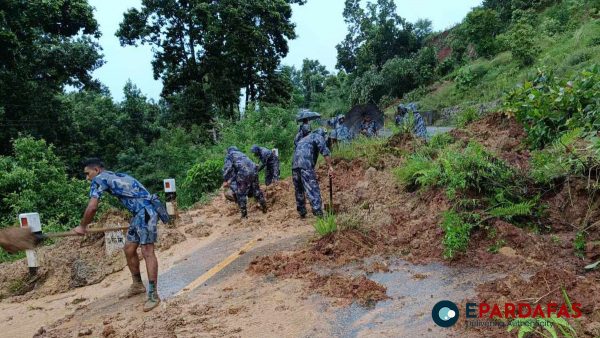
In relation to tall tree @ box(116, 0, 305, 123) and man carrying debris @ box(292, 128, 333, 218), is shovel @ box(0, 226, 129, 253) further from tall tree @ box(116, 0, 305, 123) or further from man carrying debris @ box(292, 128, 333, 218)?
tall tree @ box(116, 0, 305, 123)

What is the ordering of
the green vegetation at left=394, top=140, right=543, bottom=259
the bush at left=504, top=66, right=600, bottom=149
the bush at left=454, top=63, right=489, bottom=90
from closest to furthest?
1. the green vegetation at left=394, top=140, right=543, bottom=259
2. the bush at left=504, top=66, right=600, bottom=149
3. the bush at left=454, top=63, right=489, bottom=90

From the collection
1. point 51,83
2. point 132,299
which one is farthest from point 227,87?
point 132,299

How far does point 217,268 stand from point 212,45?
66.4 ft

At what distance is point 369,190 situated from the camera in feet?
26.8

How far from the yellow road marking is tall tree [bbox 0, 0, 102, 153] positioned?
438 inches

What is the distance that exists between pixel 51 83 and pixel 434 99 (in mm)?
22534

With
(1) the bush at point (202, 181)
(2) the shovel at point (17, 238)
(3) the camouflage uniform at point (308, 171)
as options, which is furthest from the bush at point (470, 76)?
(2) the shovel at point (17, 238)

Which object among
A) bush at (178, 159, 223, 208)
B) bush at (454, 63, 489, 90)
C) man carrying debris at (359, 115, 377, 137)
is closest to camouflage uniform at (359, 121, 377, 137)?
man carrying debris at (359, 115, 377, 137)

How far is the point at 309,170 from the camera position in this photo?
771cm

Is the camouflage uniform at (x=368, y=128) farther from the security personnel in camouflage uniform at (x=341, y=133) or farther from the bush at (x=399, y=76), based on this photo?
the bush at (x=399, y=76)

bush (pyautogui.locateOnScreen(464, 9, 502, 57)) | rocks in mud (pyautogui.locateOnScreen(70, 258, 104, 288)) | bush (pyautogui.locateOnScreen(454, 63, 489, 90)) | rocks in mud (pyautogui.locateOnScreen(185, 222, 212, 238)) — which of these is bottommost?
rocks in mud (pyautogui.locateOnScreen(70, 258, 104, 288))

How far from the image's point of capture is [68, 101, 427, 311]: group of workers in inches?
201

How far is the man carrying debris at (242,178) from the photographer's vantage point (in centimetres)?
873

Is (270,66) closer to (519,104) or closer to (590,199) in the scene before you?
(519,104)
